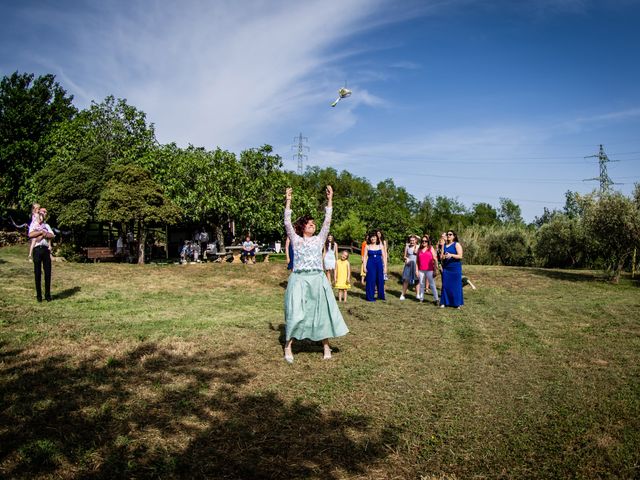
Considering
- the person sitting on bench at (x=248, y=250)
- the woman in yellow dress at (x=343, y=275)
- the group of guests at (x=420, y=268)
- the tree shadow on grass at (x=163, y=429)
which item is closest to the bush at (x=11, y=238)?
the person sitting on bench at (x=248, y=250)

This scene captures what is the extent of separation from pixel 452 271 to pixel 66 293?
10119 mm

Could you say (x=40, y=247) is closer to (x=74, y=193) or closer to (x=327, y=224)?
(x=327, y=224)

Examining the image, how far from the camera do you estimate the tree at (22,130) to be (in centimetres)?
3356

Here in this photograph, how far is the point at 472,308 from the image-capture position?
38.0 ft

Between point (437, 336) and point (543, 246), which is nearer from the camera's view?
point (437, 336)

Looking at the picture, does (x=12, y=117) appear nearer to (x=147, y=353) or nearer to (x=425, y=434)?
(x=147, y=353)

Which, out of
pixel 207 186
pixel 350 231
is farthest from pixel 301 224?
pixel 350 231

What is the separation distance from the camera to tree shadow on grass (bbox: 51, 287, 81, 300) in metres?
11.1

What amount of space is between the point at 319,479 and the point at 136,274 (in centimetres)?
1474

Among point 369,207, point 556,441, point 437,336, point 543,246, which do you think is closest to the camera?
point 556,441

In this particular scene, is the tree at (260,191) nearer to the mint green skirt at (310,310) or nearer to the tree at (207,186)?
the tree at (207,186)

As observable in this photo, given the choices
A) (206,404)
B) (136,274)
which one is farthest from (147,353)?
(136,274)

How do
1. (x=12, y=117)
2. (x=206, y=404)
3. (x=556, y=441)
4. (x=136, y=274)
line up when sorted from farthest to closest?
(x=12, y=117)
(x=136, y=274)
(x=206, y=404)
(x=556, y=441)

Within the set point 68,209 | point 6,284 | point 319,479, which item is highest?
point 68,209
